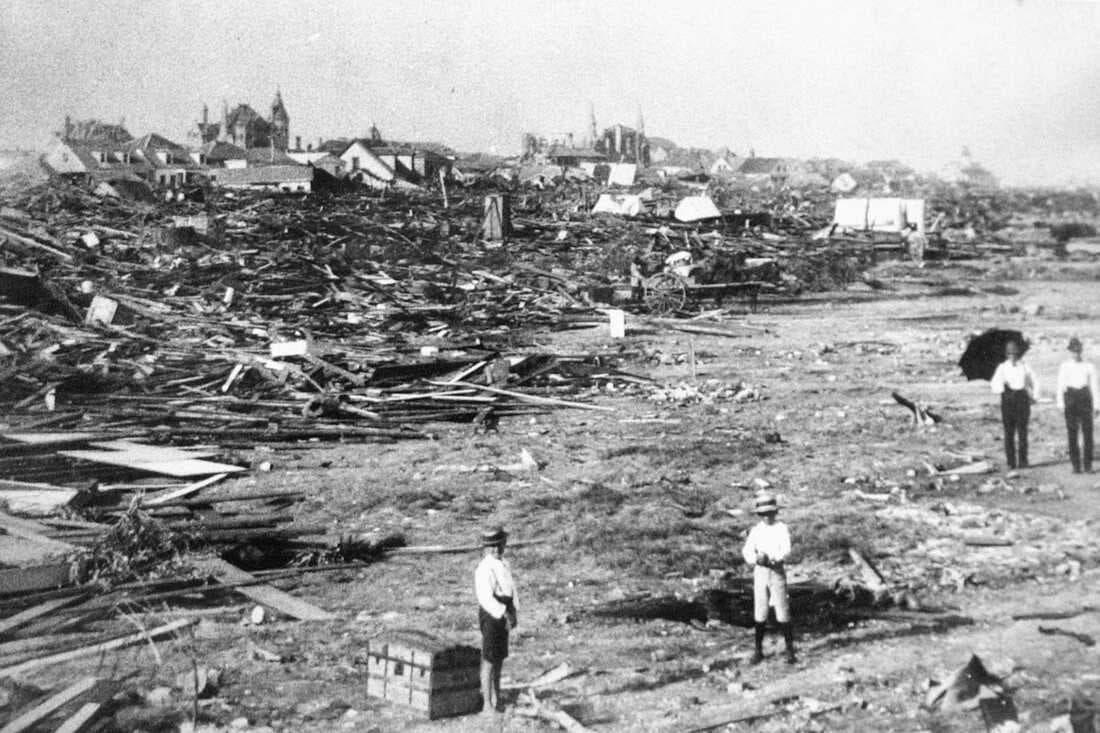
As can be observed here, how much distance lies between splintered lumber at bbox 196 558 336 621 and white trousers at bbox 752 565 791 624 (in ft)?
8.25

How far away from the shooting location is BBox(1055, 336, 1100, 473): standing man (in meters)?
6.63

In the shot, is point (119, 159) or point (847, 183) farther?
point (847, 183)

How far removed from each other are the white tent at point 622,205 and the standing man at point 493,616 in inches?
395

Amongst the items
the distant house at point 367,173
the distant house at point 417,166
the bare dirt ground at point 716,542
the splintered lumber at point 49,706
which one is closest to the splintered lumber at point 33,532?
the bare dirt ground at point 716,542

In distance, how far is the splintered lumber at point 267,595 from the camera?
568 cm

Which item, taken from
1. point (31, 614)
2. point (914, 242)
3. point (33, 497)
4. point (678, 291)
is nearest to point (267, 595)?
point (31, 614)

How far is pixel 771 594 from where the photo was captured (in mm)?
5285

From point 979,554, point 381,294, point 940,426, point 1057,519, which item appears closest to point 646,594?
point 979,554

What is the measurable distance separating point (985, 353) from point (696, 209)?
26.1ft

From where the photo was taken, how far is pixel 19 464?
7.63 meters

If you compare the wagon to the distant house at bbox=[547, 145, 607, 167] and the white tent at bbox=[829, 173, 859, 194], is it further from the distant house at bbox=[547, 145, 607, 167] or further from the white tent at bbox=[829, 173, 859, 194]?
the white tent at bbox=[829, 173, 859, 194]

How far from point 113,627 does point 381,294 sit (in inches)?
360

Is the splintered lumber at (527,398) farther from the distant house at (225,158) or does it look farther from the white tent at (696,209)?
the distant house at (225,158)

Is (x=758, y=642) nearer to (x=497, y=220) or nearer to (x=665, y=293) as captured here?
(x=665, y=293)
